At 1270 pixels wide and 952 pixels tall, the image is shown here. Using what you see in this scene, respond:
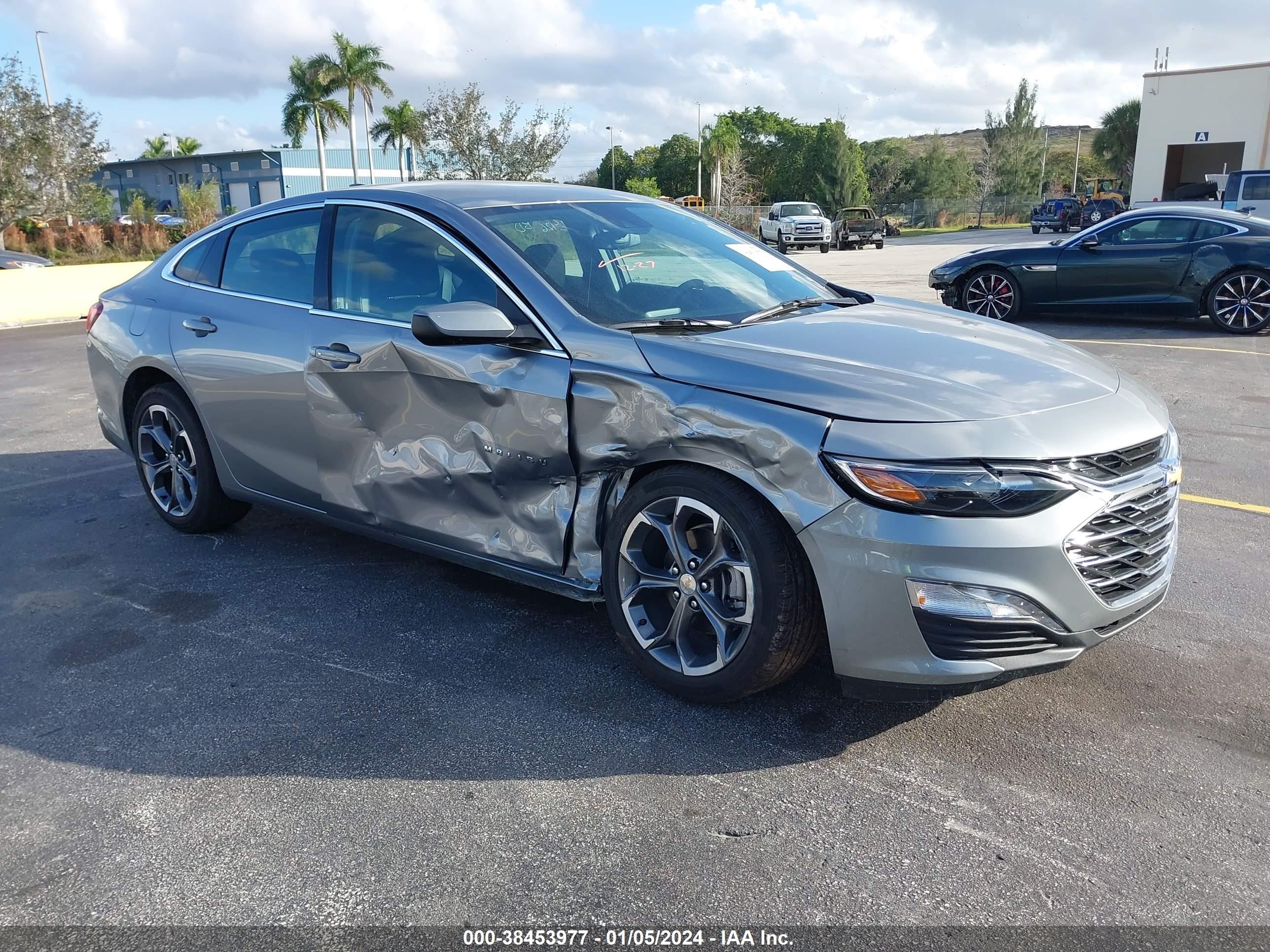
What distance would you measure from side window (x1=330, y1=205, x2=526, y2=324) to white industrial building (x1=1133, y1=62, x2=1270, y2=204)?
48.1 m

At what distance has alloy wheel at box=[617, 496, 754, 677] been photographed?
10.5 feet

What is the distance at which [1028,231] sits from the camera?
5478cm

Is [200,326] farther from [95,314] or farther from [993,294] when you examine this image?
[993,294]

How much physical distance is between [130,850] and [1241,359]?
10668 mm

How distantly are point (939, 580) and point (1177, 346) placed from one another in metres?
9.84

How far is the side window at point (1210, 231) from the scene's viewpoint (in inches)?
459

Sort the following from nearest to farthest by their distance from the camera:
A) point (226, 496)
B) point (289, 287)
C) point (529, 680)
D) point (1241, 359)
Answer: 1. point (529, 680)
2. point (289, 287)
3. point (226, 496)
4. point (1241, 359)

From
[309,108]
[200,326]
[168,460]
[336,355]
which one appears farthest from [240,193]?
[336,355]

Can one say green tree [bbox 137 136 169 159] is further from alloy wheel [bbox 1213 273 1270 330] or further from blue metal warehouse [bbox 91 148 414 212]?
alloy wheel [bbox 1213 273 1270 330]

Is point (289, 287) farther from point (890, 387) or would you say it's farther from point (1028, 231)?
point (1028, 231)

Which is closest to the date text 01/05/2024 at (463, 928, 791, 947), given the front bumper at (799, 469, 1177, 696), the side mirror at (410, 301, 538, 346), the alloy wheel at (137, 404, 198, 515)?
the front bumper at (799, 469, 1177, 696)

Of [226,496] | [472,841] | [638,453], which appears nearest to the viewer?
[472,841]

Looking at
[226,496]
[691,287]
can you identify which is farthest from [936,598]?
[226,496]

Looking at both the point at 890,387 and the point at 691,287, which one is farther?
the point at 691,287
